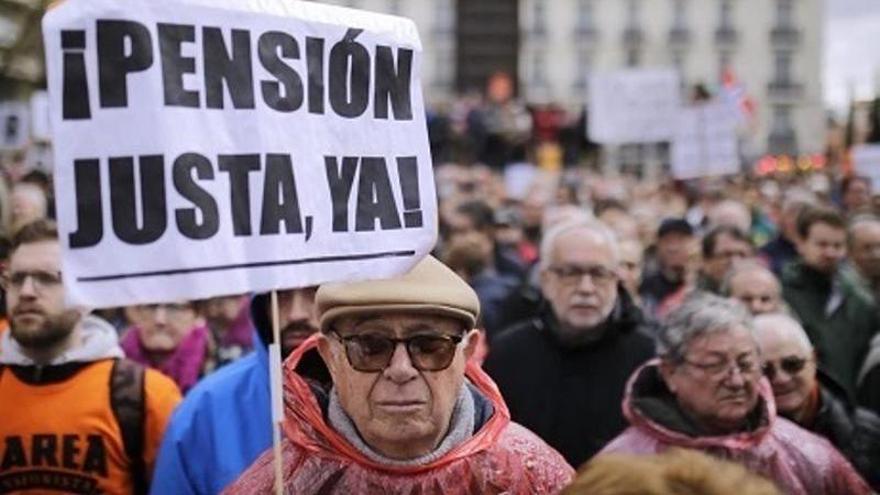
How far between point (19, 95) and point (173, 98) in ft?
49.7

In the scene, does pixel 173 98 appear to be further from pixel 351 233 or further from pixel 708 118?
pixel 708 118

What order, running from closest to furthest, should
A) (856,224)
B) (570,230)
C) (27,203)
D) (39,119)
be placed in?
1. (570,230)
2. (27,203)
3. (856,224)
4. (39,119)

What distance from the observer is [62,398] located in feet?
13.8

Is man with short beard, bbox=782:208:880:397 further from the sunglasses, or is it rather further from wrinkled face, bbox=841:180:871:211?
wrinkled face, bbox=841:180:871:211

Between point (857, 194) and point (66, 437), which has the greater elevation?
point (857, 194)

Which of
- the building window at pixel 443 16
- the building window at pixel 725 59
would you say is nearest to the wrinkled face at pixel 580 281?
the building window at pixel 443 16

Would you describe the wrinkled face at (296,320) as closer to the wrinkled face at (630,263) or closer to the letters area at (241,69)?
the letters area at (241,69)

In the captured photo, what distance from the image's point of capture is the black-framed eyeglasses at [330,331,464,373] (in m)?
2.97

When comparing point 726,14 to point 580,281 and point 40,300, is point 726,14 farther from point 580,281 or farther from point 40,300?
point 40,300

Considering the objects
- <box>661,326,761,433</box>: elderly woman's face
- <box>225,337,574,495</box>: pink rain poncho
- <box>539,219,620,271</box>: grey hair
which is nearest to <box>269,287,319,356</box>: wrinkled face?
<box>661,326,761,433</box>: elderly woman's face

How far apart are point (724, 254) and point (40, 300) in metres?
3.93

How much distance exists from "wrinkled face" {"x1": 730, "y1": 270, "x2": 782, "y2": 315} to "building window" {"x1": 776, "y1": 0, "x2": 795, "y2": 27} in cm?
7362

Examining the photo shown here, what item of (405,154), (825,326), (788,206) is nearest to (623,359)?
(825,326)

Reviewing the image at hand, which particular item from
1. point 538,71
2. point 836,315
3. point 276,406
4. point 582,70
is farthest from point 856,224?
point 582,70
